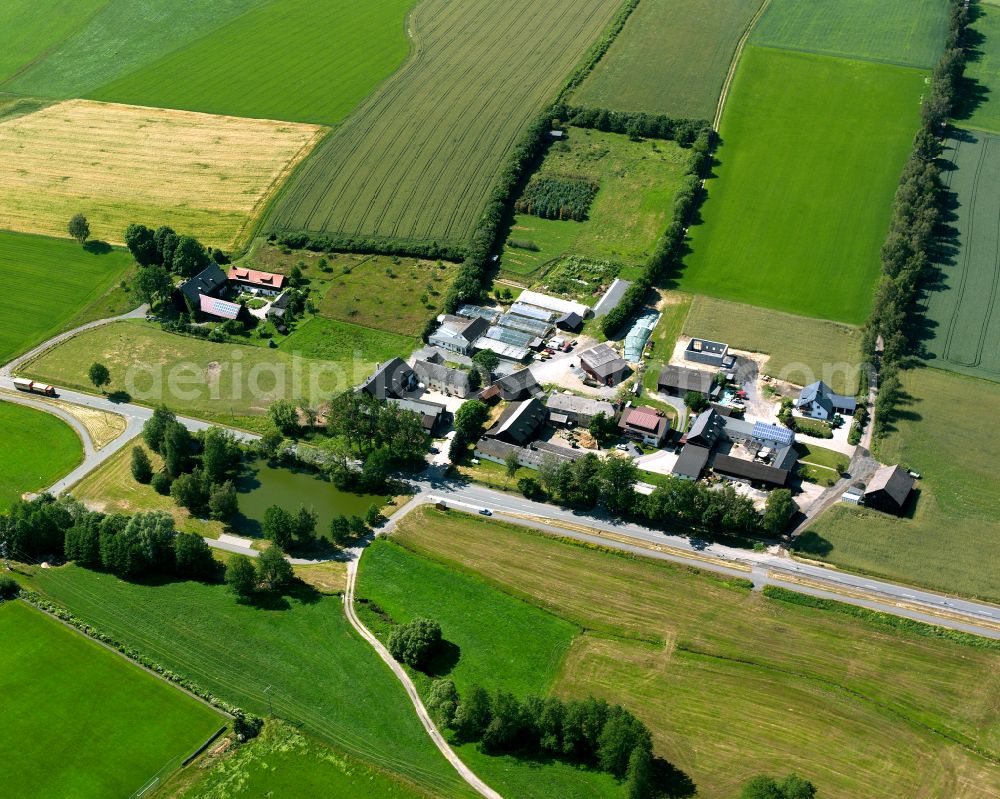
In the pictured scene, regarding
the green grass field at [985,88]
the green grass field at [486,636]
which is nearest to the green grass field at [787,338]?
the green grass field at [486,636]

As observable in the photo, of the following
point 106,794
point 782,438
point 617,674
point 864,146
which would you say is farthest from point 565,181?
point 106,794

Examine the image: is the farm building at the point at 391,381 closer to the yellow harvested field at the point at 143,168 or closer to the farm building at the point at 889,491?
the yellow harvested field at the point at 143,168

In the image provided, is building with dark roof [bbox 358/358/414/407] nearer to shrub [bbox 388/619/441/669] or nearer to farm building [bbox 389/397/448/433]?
farm building [bbox 389/397/448/433]

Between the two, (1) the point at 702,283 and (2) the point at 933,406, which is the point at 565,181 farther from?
(2) the point at 933,406

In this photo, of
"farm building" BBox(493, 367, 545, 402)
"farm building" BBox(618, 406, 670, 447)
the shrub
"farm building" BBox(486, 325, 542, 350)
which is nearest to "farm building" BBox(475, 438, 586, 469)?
"farm building" BBox(618, 406, 670, 447)

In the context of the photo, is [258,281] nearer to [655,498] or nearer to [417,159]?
[417,159]
